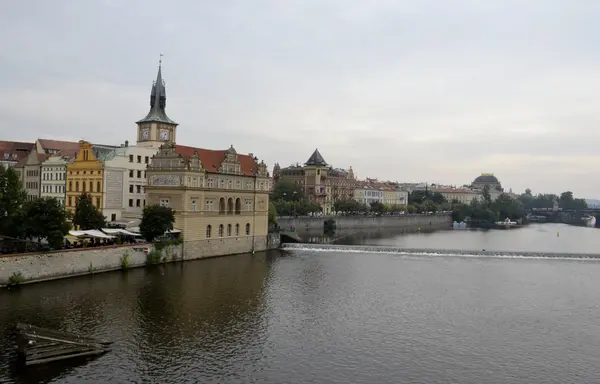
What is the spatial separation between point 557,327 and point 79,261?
114 ft

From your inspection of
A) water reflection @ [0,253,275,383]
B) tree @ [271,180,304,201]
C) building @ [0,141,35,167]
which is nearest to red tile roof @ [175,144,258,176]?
water reflection @ [0,253,275,383]

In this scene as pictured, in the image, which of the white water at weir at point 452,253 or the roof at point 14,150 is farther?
the roof at point 14,150

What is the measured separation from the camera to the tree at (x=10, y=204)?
149 feet

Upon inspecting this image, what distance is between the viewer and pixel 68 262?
43250mm

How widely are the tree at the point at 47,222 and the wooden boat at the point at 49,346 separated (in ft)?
57.3

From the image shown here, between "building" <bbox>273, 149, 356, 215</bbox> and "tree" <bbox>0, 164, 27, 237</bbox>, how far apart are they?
296ft

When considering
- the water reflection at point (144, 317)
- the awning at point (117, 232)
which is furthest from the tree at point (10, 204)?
the water reflection at point (144, 317)

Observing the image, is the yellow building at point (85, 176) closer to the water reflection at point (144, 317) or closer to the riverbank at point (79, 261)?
A: the riverbank at point (79, 261)

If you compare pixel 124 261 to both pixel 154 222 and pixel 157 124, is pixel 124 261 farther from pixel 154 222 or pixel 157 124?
pixel 157 124

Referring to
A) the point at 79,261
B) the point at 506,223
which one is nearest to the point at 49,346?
the point at 79,261

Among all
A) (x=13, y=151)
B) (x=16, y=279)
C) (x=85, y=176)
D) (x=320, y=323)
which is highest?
(x=13, y=151)

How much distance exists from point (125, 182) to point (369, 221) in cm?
7168

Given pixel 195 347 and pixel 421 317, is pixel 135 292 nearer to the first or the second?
pixel 195 347

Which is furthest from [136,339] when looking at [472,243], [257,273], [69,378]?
[472,243]
